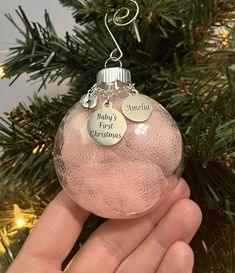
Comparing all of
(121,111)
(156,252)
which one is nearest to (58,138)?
(121,111)

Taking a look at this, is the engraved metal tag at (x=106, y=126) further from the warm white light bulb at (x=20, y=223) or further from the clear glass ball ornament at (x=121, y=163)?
the warm white light bulb at (x=20, y=223)

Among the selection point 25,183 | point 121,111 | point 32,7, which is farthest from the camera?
point 32,7

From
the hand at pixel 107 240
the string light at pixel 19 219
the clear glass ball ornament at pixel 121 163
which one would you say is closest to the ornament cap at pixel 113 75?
the clear glass ball ornament at pixel 121 163

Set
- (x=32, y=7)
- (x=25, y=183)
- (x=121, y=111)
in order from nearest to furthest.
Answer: (x=121, y=111) → (x=25, y=183) → (x=32, y=7)

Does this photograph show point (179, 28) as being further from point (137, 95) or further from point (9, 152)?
point (9, 152)

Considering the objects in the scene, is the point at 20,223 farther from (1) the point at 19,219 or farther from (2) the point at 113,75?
(2) the point at 113,75

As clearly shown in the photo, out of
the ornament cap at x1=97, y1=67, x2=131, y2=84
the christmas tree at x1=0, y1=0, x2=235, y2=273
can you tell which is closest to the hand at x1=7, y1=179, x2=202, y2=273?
the christmas tree at x1=0, y1=0, x2=235, y2=273

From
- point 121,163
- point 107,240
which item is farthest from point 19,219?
point 121,163
